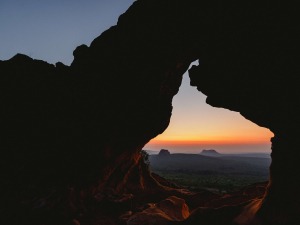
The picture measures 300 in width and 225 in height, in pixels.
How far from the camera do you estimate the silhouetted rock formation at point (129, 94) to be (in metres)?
13.4

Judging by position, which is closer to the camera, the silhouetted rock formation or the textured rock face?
the silhouetted rock formation

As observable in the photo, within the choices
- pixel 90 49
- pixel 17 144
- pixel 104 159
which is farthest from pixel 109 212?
pixel 90 49

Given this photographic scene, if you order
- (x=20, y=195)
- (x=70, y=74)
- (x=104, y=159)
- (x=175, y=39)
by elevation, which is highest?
(x=175, y=39)

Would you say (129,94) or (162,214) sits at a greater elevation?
(129,94)

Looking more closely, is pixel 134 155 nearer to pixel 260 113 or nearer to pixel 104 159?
pixel 104 159

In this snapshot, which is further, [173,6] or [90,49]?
[90,49]

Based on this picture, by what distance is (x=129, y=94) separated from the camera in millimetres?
20484

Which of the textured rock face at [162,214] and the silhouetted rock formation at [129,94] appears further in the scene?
the textured rock face at [162,214]

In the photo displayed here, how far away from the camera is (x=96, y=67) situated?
20234 millimetres

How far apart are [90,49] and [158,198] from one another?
1456cm

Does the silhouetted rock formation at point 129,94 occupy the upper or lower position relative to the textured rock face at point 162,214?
upper

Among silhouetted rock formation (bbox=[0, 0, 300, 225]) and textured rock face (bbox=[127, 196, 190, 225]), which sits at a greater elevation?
silhouetted rock formation (bbox=[0, 0, 300, 225])

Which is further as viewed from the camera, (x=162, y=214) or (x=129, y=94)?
(x=129, y=94)

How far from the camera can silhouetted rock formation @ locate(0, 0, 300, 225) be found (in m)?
13.4
